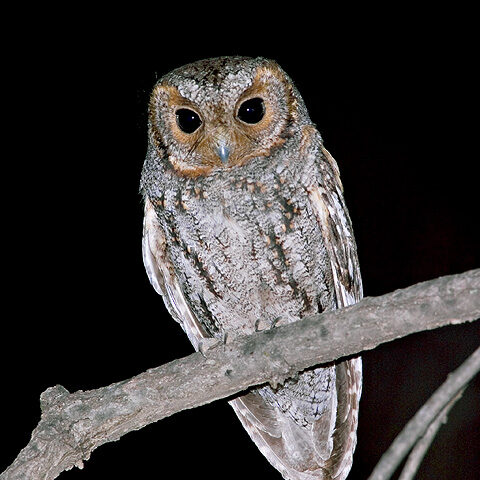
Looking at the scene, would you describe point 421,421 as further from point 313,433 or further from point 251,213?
point 313,433

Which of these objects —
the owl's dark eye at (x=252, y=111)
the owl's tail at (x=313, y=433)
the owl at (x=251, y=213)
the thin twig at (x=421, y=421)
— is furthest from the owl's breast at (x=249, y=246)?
the thin twig at (x=421, y=421)

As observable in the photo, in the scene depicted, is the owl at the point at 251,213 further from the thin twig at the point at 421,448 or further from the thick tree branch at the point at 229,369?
the thin twig at the point at 421,448

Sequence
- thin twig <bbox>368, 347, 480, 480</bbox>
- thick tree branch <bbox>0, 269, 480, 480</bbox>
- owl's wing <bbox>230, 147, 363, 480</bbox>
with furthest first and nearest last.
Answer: owl's wing <bbox>230, 147, 363, 480</bbox>
thick tree branch <bbox>0, 269, 480, 480</bbox>
thin twig <bbox>368, 347, 480, 480</bbox>

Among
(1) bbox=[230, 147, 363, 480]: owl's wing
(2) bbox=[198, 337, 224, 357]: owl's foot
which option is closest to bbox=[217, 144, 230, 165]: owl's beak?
(1) bbox=[230, 147, 363, 480]: owl's wing

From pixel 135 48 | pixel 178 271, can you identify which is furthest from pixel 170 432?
pixel 135 48

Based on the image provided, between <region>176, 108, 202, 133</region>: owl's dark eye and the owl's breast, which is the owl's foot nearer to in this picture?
the owl's breast

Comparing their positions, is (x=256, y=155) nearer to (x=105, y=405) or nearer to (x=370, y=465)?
(x=105, y=405)

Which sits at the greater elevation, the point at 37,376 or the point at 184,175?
the point at 184,175
